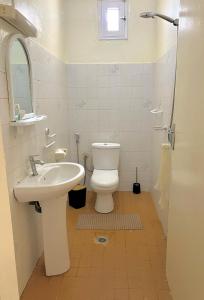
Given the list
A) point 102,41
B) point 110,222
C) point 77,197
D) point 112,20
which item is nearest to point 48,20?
point 102,41

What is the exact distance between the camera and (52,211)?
5.76ft

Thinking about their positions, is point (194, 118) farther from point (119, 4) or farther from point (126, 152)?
point (119, 4)

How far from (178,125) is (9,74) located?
1046 millimetres

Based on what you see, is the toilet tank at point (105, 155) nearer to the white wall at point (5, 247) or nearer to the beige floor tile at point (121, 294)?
the beige floor tile at point (121, 294)

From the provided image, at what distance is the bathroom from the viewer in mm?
1177

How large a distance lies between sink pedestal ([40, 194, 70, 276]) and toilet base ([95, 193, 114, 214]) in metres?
0.98

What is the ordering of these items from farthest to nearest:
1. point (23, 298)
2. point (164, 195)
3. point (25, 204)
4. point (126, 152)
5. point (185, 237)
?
point (126, 152) < point (164, 195) < point (25, 204) < point (23, 298) < point (185, 237)

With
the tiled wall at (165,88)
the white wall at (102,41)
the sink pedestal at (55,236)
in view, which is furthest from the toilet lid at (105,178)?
the white wall at (102,41)

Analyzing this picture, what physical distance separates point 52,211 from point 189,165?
40.9 inches

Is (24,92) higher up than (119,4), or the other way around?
(119,4)

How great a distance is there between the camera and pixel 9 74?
1.43 m

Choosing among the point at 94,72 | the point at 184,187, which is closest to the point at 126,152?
the point at 94,72

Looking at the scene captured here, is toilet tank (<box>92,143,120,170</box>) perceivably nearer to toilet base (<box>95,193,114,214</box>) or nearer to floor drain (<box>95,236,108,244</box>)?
toilet base (<box>95,193,114,214</box>)

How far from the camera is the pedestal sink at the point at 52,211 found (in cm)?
157
